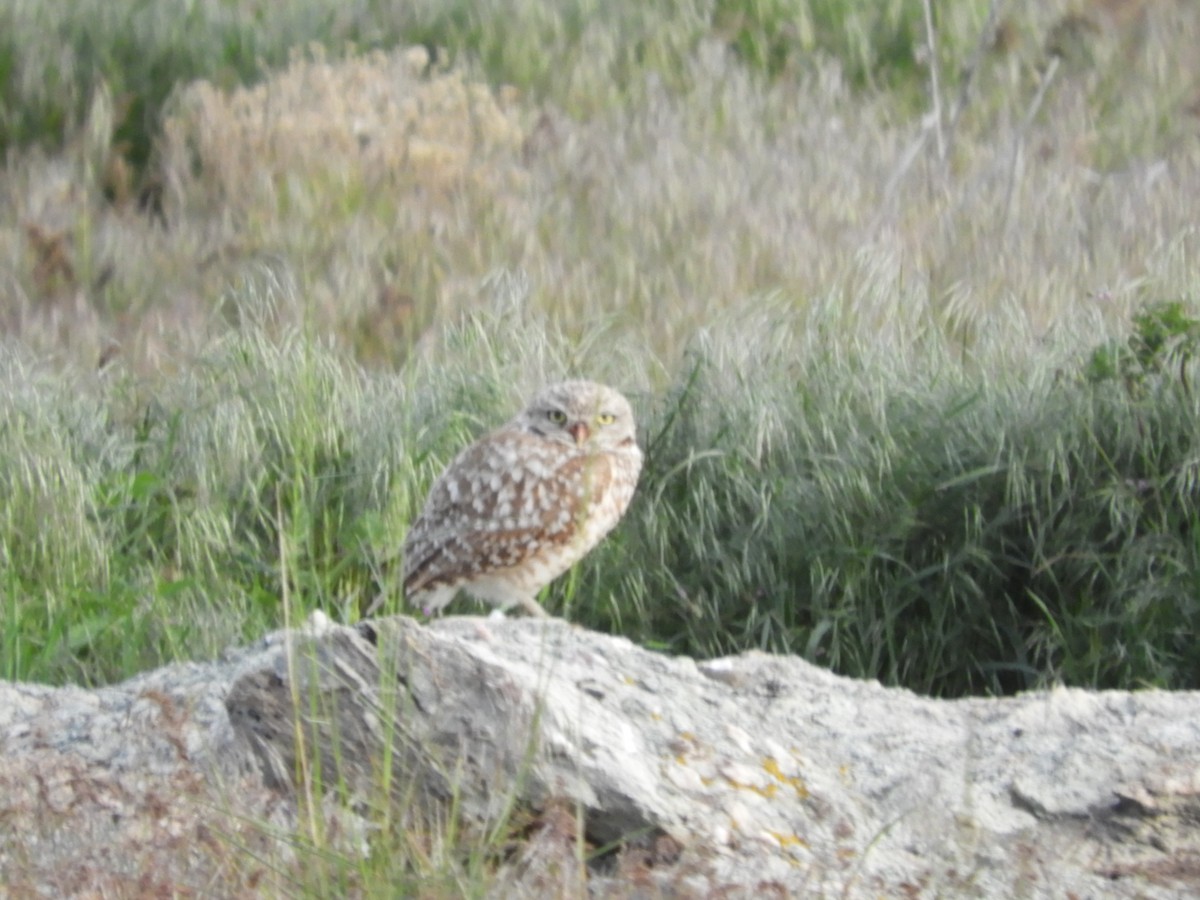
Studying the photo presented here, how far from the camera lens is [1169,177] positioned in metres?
8.91

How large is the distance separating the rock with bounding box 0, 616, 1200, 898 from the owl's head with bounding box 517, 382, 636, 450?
0.86m

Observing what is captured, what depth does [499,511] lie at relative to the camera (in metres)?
4.39

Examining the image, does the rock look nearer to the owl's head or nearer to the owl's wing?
the owl's wing

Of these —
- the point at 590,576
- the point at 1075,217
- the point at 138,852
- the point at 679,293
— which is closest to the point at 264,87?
the point at 679,293

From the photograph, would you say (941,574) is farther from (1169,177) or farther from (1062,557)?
(1169,177)

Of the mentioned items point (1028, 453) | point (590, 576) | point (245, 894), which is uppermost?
point (245, 894)

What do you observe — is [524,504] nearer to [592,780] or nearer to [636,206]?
[592,780]

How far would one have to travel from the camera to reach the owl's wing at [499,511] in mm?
4387

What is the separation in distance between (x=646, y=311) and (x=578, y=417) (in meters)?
2.68

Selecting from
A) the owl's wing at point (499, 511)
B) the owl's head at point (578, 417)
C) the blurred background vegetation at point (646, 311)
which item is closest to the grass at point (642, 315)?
the blurred background vegetation at point (646, 311)

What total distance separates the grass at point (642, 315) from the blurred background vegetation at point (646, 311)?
21mm

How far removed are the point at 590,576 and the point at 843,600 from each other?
80cm

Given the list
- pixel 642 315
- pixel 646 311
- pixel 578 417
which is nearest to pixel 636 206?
pixel 642 315

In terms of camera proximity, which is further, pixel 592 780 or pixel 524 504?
pixel 524 504
